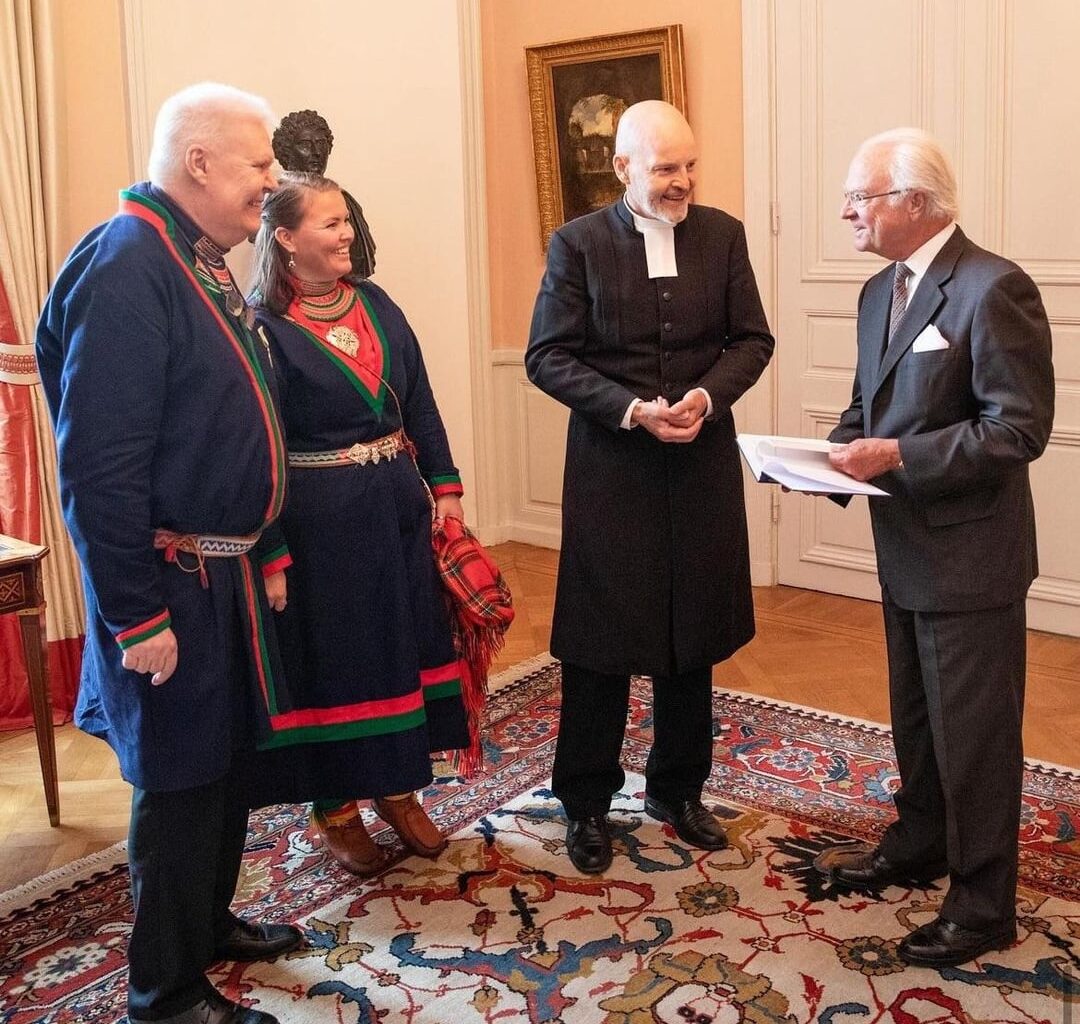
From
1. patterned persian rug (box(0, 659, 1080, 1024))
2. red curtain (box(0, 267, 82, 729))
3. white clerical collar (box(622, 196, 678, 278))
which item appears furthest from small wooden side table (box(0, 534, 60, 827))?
white clerical collar (box(622, 196, 678, 278))

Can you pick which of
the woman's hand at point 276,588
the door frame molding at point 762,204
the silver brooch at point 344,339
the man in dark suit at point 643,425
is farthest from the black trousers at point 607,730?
the door frame molding at point 762,204

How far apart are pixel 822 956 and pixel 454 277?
13.5 feet

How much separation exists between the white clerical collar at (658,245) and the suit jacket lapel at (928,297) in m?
0.61

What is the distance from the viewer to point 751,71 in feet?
17.1

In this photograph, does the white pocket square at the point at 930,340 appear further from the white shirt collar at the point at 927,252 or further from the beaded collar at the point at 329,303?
the beaded collar at the point at 329,303

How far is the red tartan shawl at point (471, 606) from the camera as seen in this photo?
3031mm

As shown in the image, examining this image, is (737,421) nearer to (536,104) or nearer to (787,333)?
(787,333)

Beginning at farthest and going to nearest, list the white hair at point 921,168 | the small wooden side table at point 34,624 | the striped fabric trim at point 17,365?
the striped fabric trim at point 17,365 < the small wooden side table at point 34,624 < the white hair at point 921,168

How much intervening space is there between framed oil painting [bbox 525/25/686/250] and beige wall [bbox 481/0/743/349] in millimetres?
82

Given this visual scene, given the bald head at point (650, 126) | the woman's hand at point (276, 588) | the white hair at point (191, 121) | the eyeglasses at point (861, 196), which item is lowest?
the woman's hand at point (276, 588)

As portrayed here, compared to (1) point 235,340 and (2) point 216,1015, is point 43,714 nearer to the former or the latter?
(2) point 216,1015

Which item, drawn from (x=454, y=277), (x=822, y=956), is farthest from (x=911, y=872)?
(x=454, y=277)

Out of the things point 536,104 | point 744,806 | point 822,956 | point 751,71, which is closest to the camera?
point 822,956

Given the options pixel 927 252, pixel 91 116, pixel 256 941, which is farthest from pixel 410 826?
pixel 91 116
